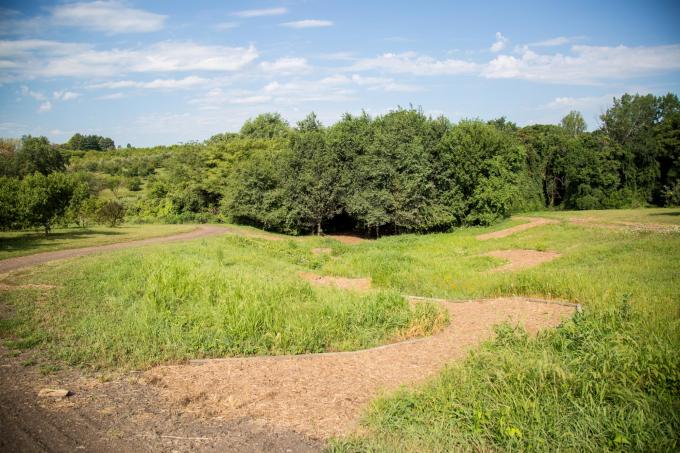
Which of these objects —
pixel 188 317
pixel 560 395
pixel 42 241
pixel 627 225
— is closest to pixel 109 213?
pixel 42 241

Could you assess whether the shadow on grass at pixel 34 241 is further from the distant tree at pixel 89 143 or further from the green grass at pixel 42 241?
the distant tree at pixel 89 143

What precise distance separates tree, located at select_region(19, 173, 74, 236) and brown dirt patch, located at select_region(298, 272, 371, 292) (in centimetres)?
1494

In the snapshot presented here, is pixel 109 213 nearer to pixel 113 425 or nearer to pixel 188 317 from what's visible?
pixel 188 317

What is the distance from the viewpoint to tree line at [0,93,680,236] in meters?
35.5

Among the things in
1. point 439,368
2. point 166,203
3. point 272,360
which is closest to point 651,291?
point 439,368

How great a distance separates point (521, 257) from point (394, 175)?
53.0ft

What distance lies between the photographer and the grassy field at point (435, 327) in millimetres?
5297

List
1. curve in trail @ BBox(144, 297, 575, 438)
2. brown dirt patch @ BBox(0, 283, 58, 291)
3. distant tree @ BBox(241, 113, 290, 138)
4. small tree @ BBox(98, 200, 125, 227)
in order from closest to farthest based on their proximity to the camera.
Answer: curve in trail @ BBox(144, 297, 575, 438) → brown dirt patch @ BBox(0, 283, 58, 291) → small tree @ BBox(98, 200, 125, 227) → distant tree @ BBox(241, 113, 290, 138)

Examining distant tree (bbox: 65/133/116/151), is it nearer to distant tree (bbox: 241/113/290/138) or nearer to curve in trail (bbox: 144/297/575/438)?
distant tree (bbox: 241/113/290/138)

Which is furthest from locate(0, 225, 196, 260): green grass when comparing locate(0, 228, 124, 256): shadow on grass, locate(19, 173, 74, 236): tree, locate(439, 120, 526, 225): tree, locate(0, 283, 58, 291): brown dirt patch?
locate(439, 120, 526, 225): tree

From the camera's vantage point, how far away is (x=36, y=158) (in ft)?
170

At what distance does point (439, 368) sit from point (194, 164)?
1912 inches

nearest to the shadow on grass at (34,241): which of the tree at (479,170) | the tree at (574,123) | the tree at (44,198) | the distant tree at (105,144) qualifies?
the tree at (44,198)

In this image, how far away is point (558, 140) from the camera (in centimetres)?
5503
